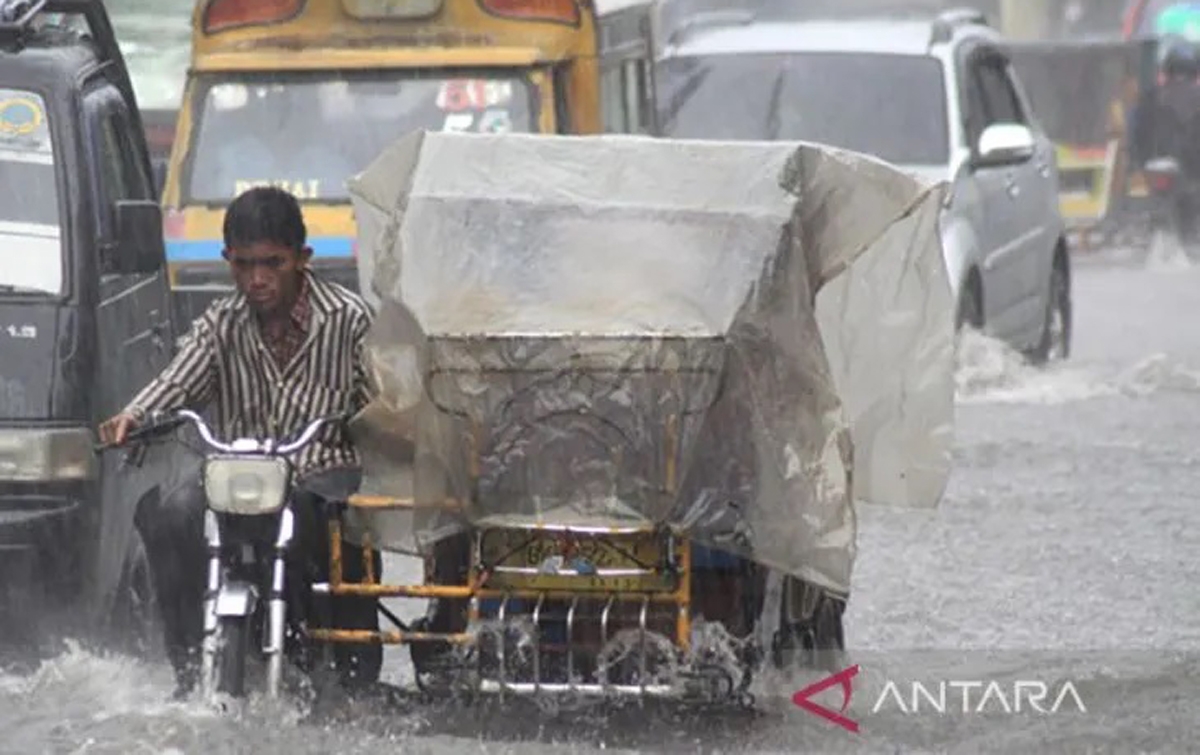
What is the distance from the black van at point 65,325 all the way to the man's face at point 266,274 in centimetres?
104

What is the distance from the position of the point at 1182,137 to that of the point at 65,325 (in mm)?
21580

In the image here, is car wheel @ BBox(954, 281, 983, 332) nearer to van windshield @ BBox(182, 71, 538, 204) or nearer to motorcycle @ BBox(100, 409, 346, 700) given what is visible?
van windshield @ BBox(182, 71, 538, 204)

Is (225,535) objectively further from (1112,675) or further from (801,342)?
(1112,675)

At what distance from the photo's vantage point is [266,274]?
7.92 m

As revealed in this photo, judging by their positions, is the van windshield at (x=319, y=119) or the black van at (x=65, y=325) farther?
the van windshield at (x=319, y=119)

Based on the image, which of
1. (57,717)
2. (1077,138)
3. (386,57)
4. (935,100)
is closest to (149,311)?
(57,717)

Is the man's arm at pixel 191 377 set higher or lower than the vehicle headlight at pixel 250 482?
higher

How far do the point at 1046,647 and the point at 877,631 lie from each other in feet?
2.17

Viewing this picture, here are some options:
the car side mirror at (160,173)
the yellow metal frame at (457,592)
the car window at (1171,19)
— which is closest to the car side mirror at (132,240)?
the yellow metal frame at (457,592)

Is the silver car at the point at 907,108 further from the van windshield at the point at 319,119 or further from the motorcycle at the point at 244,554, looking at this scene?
the motorcycle at the point at 244,554

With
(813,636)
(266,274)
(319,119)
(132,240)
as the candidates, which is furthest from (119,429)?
(319,119)

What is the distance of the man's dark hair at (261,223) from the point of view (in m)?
7.91

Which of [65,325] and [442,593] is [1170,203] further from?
[442,593]

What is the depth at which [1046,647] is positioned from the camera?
994cm
